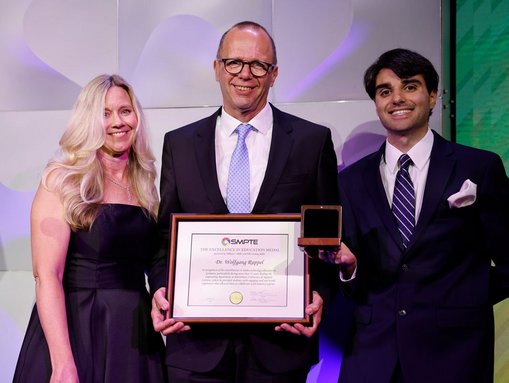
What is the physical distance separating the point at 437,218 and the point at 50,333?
1.60m

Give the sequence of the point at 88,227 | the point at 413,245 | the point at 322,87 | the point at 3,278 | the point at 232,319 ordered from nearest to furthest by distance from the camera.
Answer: the point at 232,319, the point at 413,245, the point at 88,227, the point at 322,87, the point at 3,278

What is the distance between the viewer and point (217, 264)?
97.5 inches

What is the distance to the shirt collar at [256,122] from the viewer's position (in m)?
2.70

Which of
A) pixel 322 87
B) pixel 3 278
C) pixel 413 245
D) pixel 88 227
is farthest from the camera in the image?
pixel 3 278

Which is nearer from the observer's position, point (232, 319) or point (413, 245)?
point (232, 319)

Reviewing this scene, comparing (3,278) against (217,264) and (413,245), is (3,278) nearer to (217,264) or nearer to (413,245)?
(217,264)

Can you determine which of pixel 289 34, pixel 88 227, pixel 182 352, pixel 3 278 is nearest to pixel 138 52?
pixel 289 34

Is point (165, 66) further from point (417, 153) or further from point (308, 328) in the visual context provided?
point (308, 328)

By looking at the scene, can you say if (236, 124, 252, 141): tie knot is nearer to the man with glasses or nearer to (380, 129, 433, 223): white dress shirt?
the man with glasses

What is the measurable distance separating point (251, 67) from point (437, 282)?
3.70 feet

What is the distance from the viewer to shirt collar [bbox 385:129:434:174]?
2746 millimetres

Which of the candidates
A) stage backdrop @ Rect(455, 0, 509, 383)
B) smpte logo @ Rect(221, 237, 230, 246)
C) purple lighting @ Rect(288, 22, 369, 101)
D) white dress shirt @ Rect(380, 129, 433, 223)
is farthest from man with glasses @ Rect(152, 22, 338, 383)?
stage backdrop @ Rect(455, 0, 509, 383)

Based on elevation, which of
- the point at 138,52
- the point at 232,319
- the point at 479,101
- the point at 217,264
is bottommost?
the point at 232,319

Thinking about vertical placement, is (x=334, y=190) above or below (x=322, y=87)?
below
